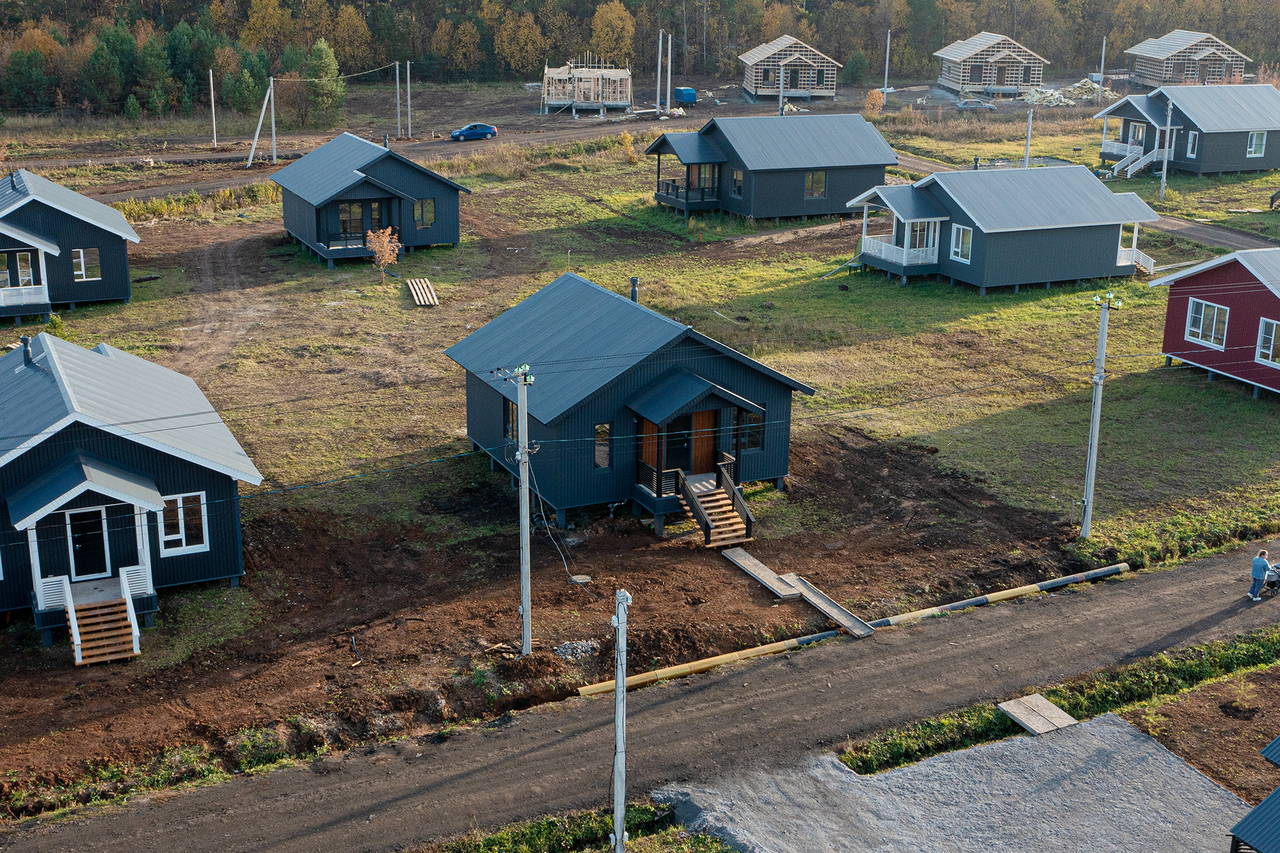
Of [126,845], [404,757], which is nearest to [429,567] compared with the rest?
[404,757]

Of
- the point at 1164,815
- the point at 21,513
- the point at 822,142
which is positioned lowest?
the point at 1164,815

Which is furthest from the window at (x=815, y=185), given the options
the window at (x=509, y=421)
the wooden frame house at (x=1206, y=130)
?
the window at (x=509, y=421)

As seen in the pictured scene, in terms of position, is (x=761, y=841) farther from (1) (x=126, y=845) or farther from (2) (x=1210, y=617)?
(2) (x=1210, y=617)

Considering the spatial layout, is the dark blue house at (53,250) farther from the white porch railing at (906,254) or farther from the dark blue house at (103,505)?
the white porch railing at (906,254)

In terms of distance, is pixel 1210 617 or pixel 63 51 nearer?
pixel 1210 617

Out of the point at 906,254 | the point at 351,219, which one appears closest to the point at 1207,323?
the point at 906,254

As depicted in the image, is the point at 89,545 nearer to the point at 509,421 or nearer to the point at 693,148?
the point at 509,421
